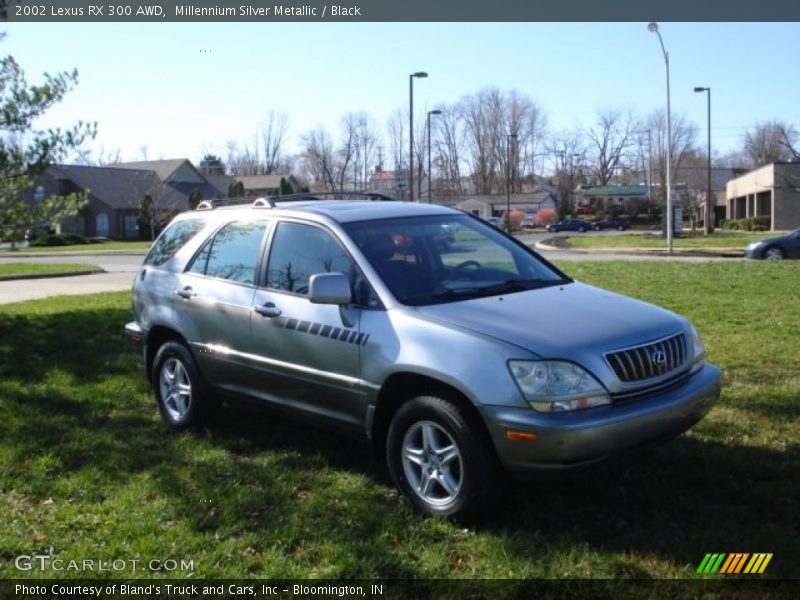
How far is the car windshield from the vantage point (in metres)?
4.80

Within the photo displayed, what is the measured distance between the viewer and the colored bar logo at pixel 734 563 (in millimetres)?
3615

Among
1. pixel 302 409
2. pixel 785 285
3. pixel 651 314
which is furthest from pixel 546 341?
pixel 785 285

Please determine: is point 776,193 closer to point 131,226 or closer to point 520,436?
point 131,226

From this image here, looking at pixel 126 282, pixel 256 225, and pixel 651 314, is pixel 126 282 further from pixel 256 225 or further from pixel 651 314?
pixel 651 314

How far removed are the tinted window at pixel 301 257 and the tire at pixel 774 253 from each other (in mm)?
23212

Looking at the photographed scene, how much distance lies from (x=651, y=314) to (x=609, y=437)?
40.6 inches

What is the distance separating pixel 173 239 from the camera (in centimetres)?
652

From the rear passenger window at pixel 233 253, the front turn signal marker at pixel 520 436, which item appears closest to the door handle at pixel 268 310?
the rear passenger window at pixel 233 253

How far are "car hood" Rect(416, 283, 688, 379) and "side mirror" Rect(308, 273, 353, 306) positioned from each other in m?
0.46

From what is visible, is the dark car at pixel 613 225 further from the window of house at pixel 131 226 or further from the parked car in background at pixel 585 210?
the window of house at pixel 131 226

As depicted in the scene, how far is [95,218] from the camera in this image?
6481cm

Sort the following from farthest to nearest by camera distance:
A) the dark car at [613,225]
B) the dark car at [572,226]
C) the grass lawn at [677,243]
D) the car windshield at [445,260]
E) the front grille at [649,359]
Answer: the dark car at [613,225]
the dark car at [572,226]
the grass lawn at [677,243]
the car windshield at [445,260]
the front grille at [649,359]
